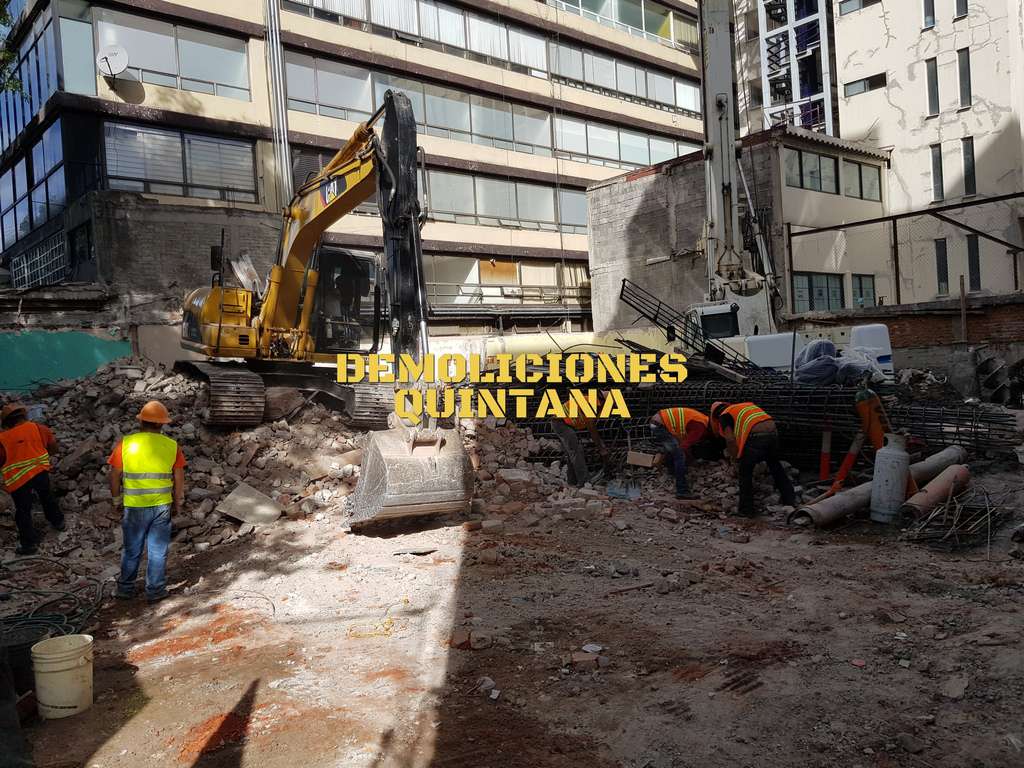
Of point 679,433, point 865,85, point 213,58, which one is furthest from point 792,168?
point 213,58

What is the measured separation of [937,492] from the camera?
23.5 feet

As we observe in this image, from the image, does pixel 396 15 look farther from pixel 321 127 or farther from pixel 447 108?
pixel 321 127

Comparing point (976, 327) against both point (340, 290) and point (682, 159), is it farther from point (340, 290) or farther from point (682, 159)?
point (340, 290)

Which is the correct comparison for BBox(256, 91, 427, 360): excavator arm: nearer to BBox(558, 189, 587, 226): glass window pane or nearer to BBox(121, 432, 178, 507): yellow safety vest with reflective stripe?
BBox(121, 432, 178, 507): yellow safety vest with reflective stripe

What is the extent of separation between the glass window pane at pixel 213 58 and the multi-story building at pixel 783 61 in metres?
26.0

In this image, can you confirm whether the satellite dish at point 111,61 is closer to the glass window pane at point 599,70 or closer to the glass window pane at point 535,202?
the glass window pane at point 535,202

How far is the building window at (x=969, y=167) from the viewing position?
79.1 ft

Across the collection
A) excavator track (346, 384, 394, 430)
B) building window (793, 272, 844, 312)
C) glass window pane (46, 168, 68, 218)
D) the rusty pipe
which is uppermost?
glass window pane (46, 168, 68, 218)

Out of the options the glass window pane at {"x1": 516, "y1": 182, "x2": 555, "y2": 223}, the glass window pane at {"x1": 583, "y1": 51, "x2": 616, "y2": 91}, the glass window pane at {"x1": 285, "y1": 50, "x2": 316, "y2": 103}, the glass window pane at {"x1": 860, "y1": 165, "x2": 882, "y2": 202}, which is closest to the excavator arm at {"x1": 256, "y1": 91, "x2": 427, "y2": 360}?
the glass window pane at {"x1": 285, "y1": 50, "x2": 316, "y2": 103}

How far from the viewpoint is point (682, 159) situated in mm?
21656

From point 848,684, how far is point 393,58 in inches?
985

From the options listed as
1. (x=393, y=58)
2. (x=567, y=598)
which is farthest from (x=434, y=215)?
(x=567, y=598)

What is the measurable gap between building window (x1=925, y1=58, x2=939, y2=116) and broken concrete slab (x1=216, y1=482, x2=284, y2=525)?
25.2 metres

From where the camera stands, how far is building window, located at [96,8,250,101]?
1955 centimetres
